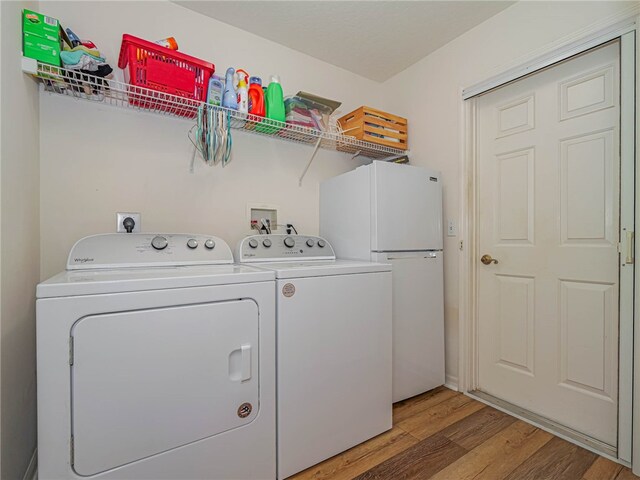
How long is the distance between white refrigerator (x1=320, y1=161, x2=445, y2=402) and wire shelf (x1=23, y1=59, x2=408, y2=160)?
0.35 metres

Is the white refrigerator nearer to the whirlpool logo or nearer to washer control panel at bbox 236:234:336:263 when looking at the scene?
washer control panel at bbox 236:234:336:263

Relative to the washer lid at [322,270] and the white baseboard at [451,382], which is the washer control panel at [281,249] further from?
the white baseboard at [451,382]

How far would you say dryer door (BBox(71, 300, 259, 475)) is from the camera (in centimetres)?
93

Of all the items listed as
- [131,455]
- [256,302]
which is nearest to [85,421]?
[131,455]

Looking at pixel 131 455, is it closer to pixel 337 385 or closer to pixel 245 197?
pixel 337 385

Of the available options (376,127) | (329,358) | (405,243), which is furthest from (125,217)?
(376,127)

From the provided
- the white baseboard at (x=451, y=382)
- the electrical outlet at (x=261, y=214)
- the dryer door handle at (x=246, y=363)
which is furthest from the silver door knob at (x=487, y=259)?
the dryer door handle at (x=246, y=363)

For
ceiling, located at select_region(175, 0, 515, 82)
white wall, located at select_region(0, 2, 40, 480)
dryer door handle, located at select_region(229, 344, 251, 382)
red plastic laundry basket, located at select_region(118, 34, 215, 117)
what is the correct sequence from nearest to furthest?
white wall, located at select_region(0, 2, 40, 480) → dryer door handle, located at select_region(229, 344, 251, 382) → red plastic laundry basket, located at select_region(118, 34, 215, 117) → ceiling, located at select_region(175, 0, 515, 82)

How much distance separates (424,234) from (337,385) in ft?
3.71

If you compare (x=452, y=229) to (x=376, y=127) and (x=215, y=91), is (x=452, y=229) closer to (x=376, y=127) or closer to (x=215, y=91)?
(x=376, y=127)

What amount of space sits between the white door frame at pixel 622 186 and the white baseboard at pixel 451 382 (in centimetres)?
4

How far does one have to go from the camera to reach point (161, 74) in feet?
4.85

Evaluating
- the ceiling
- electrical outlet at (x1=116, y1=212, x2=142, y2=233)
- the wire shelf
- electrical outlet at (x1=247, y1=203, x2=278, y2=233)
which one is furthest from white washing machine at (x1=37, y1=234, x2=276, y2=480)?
the ceiling

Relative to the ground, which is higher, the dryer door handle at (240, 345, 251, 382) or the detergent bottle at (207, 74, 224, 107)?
the detergent bottle at (207, 74, 224, 107)
